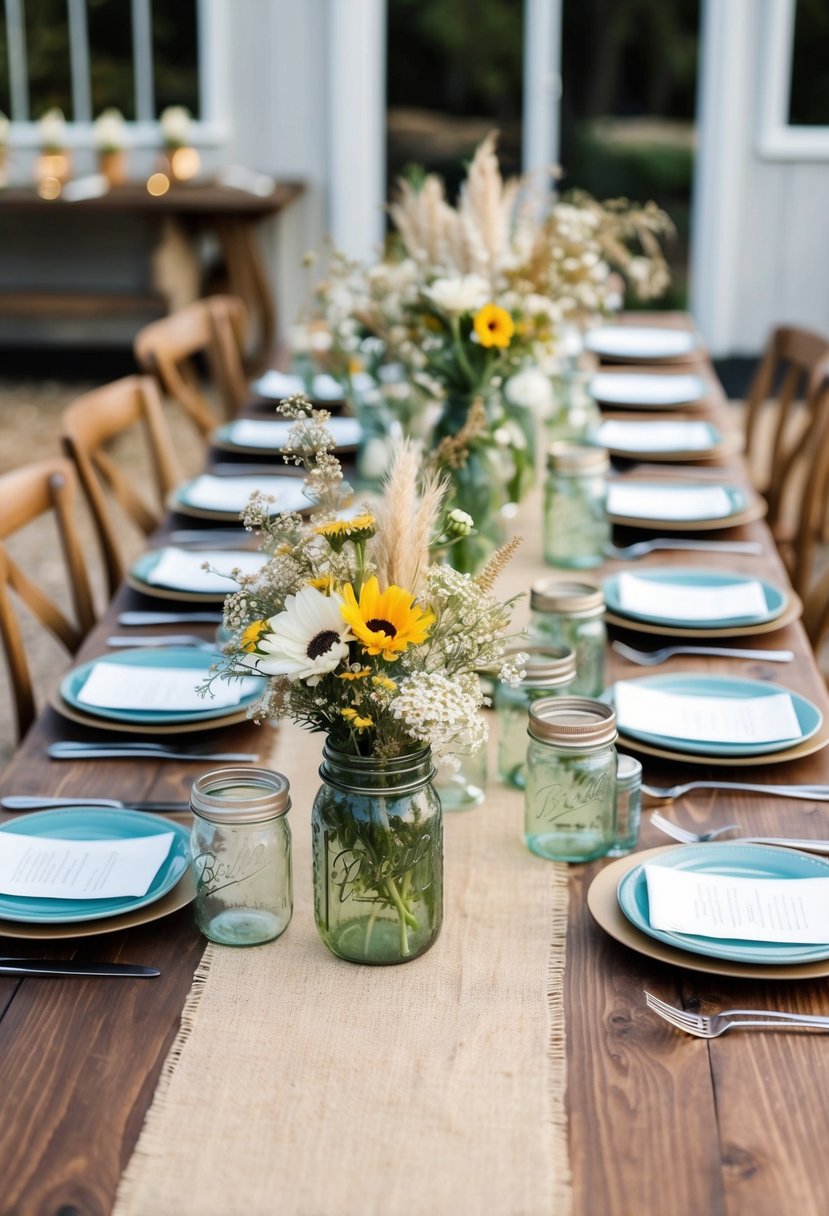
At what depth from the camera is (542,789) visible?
1.32 metres

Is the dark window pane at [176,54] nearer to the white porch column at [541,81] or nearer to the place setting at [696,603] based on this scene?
the white porch column at [541,81]

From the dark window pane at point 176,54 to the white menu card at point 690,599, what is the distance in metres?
5.79

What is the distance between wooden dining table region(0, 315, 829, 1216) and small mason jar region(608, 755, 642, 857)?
0.05 ft

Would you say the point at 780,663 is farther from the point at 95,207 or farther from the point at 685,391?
the point at 95,207

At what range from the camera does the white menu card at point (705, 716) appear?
5.10 feet

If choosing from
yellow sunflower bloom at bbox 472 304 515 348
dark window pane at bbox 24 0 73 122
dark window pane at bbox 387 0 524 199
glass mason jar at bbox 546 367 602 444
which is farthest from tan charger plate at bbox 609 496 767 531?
dark window pane at bbox 24 0 73 122

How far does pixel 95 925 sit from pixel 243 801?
0.18 m

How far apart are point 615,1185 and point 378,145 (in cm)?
672

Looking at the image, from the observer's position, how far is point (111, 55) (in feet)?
23.3

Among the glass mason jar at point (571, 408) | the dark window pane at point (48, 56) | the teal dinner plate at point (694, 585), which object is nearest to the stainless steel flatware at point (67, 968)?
the teal dinner plate at point (694, 585)

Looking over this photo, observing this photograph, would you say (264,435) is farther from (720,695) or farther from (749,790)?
(749,790)

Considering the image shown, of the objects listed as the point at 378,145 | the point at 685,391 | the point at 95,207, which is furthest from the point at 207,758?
the point at 378,145

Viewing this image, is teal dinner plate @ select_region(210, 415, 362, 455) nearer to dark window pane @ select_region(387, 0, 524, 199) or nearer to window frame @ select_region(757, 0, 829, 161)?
dark window pane @ select_region(387, 0, 524, 199)

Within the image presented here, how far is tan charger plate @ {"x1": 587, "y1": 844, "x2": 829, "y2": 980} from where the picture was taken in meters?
1.13
